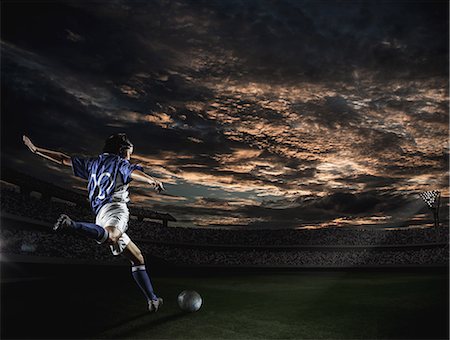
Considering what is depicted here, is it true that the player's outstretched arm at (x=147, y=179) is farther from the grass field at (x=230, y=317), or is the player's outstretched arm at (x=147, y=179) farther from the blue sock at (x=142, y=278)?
the grass field at (x=230, y=317)

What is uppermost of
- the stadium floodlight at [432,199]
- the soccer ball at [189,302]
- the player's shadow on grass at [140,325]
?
the stadium floodlight at [432,199]

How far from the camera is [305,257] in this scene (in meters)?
30.7

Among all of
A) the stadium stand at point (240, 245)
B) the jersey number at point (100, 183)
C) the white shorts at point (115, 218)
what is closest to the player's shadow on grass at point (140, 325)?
the white shorts at point (115, 218)

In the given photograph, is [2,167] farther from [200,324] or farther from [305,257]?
[305,257]

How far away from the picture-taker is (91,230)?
4.64m

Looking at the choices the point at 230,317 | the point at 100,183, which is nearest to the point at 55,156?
the point at 100,183

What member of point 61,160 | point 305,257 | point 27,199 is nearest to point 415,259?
point 305,257

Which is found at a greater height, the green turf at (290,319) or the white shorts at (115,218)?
the white shorts at (115,218)

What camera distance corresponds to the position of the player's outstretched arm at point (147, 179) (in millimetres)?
5506

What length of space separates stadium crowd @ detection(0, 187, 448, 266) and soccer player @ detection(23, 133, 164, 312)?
1688 cm

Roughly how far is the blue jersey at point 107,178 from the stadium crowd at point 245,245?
17.0m

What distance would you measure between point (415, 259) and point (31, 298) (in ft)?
90.1

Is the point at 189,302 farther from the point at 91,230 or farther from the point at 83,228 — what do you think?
the point at 83,228

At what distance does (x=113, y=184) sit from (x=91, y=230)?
112 centimetres
